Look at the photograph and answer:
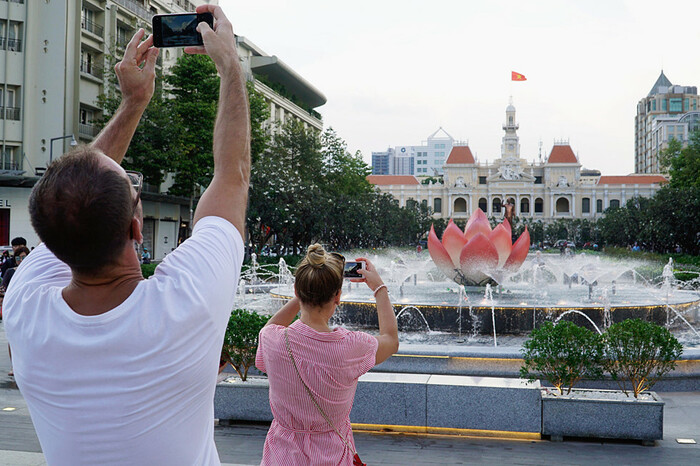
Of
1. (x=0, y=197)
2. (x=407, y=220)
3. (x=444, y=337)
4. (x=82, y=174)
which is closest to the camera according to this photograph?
(x=82, y=174)

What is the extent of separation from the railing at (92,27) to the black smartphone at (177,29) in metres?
30.8

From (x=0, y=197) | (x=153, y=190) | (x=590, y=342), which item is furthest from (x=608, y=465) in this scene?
(x=153, y=190)

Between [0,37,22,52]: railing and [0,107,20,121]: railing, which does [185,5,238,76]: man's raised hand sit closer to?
[0,107,20,121]: railing

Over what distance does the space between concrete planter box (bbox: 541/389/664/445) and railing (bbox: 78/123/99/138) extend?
27511mm

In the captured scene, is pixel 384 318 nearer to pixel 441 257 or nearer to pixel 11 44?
pixel 441 257

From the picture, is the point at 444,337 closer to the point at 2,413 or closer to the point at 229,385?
the point at 229,385

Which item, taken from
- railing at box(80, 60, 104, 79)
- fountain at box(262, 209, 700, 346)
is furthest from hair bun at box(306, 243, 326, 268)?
railing at box(80, 60, 104, 79)

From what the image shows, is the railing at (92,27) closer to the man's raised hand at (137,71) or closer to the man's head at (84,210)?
the man's raised hand at (137,71)

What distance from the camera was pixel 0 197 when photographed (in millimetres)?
26656

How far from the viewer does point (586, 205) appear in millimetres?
94250

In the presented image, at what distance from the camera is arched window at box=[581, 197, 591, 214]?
93562 mm

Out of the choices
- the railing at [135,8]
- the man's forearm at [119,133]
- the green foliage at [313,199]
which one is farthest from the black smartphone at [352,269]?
the railing at [135,8]

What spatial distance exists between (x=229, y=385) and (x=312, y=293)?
3.62 metres

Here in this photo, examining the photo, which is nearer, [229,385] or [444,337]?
[229,385]
